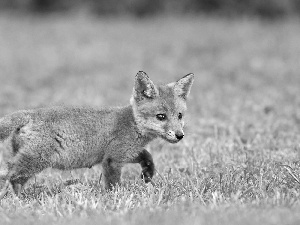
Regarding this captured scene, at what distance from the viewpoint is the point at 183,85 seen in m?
7.68

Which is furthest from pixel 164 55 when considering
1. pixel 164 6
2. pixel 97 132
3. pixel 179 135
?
pixel 179 135

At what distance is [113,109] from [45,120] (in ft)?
3.47

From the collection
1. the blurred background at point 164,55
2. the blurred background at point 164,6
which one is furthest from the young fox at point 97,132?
the blurred background at point 164,6

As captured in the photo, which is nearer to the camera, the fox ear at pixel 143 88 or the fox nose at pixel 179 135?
the fox nose at pixel 179 135

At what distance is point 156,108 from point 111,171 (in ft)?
3.18

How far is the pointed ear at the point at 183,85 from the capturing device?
24.9 ft

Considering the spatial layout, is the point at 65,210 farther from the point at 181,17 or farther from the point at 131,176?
the point at 181,17

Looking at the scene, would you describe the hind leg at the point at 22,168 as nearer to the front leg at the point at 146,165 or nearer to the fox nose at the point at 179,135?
the front leg at the point at 146,165

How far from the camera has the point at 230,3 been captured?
24672 millimetres

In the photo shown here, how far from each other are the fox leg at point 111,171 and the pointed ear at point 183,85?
49.8 inches

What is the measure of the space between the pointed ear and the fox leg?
1.26 m

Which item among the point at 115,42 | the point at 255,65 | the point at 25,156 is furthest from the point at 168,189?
the point at 115,42

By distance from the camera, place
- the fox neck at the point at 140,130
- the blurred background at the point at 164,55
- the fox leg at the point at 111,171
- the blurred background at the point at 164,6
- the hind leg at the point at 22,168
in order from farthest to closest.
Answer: the blurred background at the point at 164,6
the blurred background at the point at 164,55
the fox neck at the point at 140,130
the fox leg at the point at 111,171
the hind leg at the point at 22,168

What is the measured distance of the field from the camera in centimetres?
564
